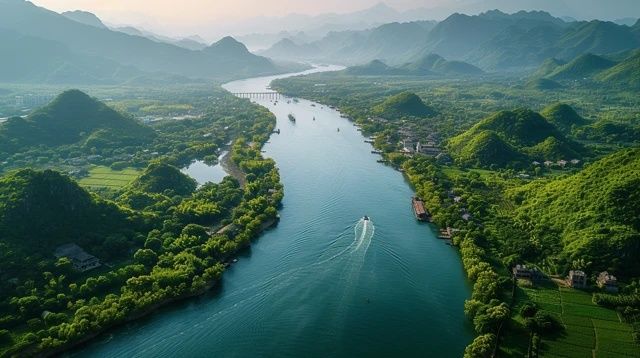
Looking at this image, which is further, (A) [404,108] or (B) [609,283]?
(A) [404,108]

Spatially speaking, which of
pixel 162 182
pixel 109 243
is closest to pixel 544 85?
pixel 162 182

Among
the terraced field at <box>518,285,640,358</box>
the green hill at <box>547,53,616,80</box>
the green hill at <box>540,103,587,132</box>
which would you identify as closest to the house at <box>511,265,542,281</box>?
the terraced field at <box>518,285,640,358</box>

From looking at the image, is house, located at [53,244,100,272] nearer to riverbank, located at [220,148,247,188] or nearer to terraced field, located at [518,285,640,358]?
riverbank, located at [220,148,247,188]

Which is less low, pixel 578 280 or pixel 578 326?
pixel 578 280

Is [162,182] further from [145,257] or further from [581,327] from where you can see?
[581,327]

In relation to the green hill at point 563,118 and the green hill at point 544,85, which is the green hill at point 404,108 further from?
the green hill at point 544,85

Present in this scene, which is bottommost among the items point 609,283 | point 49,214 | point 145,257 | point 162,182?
point 145,257

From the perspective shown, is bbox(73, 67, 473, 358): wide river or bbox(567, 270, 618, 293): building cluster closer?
bbox(73, 67, 473, 358): wide river
